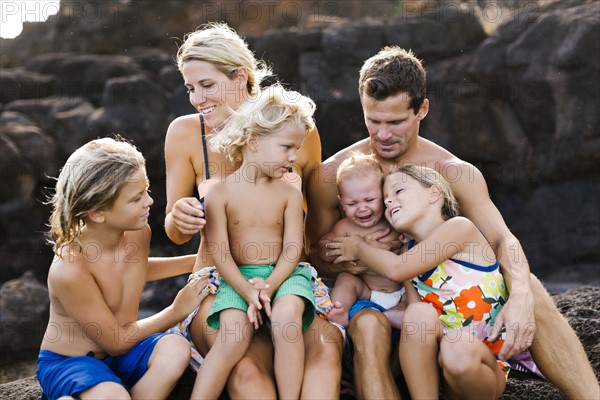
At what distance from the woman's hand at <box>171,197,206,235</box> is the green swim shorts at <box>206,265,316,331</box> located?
26 cm

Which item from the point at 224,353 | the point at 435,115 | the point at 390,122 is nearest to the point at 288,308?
the point at 224,353

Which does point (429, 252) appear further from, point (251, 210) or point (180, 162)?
point (180, 162)

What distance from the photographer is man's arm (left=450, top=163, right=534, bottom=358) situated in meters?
3.19

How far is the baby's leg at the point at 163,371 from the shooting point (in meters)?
3.06

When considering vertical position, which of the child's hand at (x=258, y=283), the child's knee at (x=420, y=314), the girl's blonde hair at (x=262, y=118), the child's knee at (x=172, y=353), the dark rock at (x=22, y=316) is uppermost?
the girl's blonde hair at (x=262, y=118)

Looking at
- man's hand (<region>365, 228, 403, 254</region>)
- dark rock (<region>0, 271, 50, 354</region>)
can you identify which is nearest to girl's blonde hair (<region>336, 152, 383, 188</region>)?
man's hand (<region>365, 228, 403, 254</region>)

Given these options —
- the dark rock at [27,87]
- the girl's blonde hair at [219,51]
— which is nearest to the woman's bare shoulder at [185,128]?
the girl's blonde hair at [219,51]

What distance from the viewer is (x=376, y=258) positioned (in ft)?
10.9

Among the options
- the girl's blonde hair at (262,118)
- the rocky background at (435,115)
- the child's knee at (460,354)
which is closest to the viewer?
the child's knee at (460,354)

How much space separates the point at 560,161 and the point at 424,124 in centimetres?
153

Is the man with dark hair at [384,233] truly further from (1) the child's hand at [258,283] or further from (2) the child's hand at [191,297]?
(2) the child's hand at [191,297]

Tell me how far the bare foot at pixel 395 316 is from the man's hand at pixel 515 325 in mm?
366

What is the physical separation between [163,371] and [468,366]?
3.71ft

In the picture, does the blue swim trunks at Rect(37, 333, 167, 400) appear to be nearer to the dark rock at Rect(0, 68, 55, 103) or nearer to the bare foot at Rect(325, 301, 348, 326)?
the bare foot at Rect(325, 301, 348, 326)
